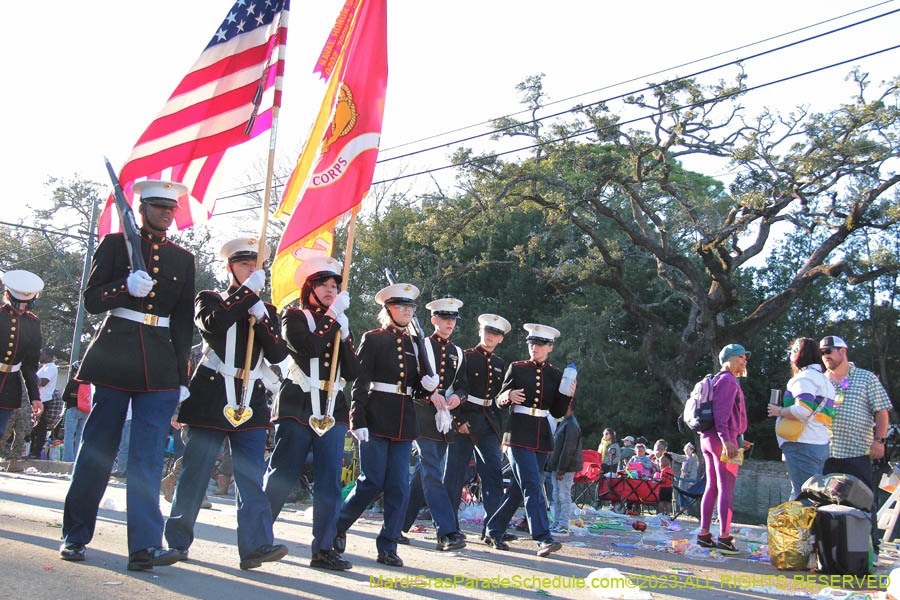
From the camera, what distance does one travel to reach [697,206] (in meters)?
24.2

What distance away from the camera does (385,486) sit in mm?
6824

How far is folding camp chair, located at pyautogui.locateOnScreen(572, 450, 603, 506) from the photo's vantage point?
15546 mm

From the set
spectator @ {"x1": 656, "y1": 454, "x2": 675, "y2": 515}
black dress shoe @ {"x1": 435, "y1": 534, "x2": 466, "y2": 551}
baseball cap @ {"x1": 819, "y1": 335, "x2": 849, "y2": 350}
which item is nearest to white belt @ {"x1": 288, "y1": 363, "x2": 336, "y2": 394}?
black dress shoe @ {"x1": 435, "y1": 534, "x2": 466, "y2": 551}

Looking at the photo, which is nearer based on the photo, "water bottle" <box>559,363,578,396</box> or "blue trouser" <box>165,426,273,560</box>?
"blue trouser" <box>165,426,273,560</box>

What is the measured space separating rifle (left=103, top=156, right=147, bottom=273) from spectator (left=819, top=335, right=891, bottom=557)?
242 inches

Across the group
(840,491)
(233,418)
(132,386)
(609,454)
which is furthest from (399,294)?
(609,454)

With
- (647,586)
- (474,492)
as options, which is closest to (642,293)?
(474,492)

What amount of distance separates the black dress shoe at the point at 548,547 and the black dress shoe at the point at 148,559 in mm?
3436

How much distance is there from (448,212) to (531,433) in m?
17.1

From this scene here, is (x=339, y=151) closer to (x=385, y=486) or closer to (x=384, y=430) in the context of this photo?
(x=384, y=430)

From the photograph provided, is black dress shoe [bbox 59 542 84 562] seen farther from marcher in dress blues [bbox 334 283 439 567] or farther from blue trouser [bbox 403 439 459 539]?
blue trouser [bbox 403 439 459 539]

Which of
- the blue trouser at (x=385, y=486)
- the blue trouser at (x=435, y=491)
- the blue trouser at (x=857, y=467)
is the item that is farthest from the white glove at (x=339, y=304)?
the blue trouser at (x=857, y=467)

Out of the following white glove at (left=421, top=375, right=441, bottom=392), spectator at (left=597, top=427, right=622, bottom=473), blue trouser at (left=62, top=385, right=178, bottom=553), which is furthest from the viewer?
spectator at (left=597, top=427, right=622, bottom=473)

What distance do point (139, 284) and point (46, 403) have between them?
12.6 metres
